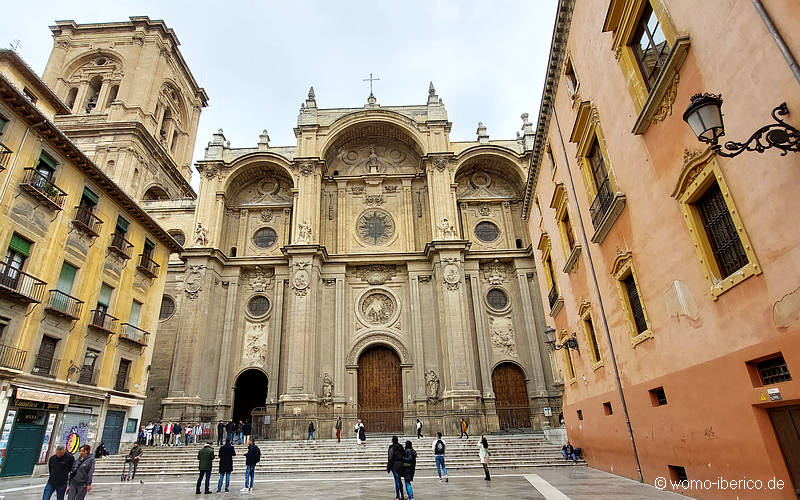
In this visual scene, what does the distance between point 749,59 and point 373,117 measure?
2623 centimetres

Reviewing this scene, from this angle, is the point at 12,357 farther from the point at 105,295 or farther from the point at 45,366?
the point at 105,295

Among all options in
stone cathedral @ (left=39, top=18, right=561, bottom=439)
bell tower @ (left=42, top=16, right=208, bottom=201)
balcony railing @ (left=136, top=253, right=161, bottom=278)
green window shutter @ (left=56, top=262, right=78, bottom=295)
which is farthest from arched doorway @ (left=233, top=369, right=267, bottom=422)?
bell tower @ (left=42, top=16, right=208, bottom=201)

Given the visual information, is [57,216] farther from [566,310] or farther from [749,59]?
[749,59]

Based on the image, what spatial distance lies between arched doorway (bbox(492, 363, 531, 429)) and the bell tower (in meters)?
28.9

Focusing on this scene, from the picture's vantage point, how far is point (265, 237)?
28.5 m

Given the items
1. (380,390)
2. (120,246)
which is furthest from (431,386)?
(120,246)

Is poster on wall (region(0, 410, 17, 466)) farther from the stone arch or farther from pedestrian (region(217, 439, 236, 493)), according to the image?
the stone arch

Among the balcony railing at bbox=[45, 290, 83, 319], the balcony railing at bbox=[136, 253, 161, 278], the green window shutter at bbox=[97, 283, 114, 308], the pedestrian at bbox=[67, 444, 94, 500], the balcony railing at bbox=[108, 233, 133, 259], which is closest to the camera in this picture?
the pedestrian at bbox=[67, 444, 94, 500]

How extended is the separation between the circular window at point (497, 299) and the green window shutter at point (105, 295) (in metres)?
19.4

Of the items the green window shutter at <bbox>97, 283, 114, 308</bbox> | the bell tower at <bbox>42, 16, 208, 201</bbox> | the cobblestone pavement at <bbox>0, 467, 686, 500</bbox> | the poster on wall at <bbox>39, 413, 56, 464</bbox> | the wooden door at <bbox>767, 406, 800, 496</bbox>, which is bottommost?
the cobblestone pavement at <bbox>0, 467, 686, 500</bbox>

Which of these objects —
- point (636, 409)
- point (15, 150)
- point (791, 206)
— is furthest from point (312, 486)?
point (15, 150)

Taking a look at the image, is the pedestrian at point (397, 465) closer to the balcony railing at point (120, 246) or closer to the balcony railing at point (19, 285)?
the balcony railing at point (19, 285)

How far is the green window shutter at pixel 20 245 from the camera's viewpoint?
44.0 ft

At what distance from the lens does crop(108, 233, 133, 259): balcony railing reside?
1766cm
